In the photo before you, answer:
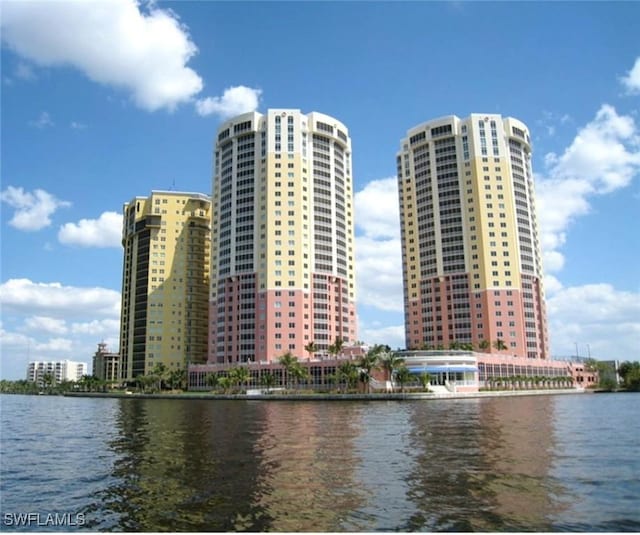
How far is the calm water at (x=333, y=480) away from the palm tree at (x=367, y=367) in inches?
3297

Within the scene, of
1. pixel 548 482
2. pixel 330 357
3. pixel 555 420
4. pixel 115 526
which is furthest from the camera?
pixel 330 357

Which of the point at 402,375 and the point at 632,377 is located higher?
the point at 402,375

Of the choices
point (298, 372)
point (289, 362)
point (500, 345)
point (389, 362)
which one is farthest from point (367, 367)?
point (500, 345)

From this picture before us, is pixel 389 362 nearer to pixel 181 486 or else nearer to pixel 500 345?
pixel 500 345

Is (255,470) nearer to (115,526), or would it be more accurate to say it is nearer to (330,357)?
(115,526)

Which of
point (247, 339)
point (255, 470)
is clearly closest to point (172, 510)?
point (255, 470)

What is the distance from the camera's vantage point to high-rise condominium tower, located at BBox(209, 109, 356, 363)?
177 m

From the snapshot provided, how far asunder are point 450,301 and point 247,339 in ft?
240

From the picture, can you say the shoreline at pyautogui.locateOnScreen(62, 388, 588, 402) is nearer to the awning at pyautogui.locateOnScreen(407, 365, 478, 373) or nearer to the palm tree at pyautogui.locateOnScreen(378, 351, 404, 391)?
the awning at pyautogui.locateOnScreen(407, 365, 478, 373)

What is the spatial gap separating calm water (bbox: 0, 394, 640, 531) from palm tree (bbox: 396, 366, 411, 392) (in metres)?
78.8

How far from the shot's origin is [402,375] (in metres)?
140

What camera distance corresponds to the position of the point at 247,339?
18000cm

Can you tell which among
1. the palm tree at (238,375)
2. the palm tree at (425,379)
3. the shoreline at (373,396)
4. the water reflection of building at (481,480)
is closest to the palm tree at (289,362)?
the shoreline at (373,396)

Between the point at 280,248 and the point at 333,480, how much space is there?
148m
